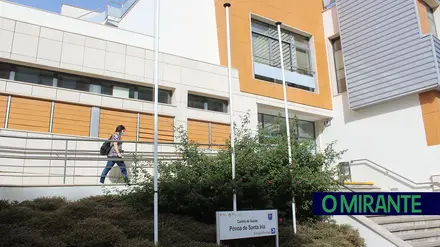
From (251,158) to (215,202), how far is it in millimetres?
1358

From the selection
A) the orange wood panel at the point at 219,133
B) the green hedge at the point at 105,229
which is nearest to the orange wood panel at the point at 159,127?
the orange wood panel at the point at 219,133

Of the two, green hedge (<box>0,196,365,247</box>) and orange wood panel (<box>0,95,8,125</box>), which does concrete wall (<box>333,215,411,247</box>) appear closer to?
green hedge (<box>0,196,365,247</box>)

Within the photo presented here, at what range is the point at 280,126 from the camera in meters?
9.85

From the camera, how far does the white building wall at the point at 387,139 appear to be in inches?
508

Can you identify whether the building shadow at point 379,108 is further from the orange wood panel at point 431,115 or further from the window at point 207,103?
the window at point 207,103

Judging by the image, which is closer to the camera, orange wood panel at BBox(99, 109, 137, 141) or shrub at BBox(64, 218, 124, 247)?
shrub at BBox(64, 218, 124, 247)

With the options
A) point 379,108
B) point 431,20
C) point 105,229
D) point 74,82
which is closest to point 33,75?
point 74,82

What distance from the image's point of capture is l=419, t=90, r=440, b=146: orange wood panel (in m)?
12.5

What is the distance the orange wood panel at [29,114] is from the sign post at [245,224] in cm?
620

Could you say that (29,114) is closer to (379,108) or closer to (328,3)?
(379,108)

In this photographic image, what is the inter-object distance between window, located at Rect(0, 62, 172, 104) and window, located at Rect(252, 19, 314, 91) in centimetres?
453

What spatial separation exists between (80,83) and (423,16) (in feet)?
41.4

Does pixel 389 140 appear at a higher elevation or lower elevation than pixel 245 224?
higher

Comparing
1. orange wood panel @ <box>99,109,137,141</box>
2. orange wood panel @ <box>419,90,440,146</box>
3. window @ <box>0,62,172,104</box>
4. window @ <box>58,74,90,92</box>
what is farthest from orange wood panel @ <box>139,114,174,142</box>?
orange wood panel @ <box>419,90,440,146</box>
